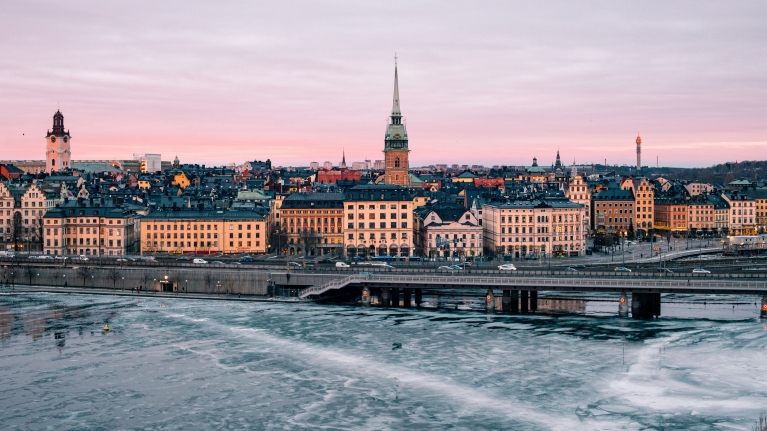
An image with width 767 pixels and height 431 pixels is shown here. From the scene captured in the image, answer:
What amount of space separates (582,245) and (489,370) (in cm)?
5954

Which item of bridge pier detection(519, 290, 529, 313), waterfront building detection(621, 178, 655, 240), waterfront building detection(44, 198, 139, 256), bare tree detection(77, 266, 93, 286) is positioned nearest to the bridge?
bridge pier detection(519, 290, 529, 313)

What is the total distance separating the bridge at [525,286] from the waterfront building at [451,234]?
24803 mm

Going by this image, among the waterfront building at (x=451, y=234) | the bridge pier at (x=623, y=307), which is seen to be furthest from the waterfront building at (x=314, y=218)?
the bridge pier at (x=623, y=307)

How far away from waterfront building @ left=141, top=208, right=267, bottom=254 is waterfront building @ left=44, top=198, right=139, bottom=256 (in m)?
2.77

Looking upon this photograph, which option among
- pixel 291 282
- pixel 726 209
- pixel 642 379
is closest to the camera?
pixel 642 379

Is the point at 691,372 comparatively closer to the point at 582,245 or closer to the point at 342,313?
the point at 342,313

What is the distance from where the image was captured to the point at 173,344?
5931 cm

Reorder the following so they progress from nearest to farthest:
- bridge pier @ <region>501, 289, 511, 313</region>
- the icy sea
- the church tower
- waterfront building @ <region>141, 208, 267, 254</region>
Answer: the icy sea, bridge pier @ <region>501, 289, 511, 313</region>, waterfront building @ <region>141, 208, 267, 254</region>, the church tower

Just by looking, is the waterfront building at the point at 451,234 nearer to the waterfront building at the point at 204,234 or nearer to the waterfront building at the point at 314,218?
the waterfront building at the point at 314,218

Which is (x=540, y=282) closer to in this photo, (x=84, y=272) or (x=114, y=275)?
(x=114, y=275)

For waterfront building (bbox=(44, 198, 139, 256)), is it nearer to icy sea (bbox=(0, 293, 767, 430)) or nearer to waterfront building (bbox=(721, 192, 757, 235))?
icy sea (bbox=(0, 293, 767, 430))

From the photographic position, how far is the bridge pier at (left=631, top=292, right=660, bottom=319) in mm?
70062

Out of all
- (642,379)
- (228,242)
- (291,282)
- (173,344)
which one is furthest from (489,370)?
(228,242)

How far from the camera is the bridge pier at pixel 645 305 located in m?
70.1
